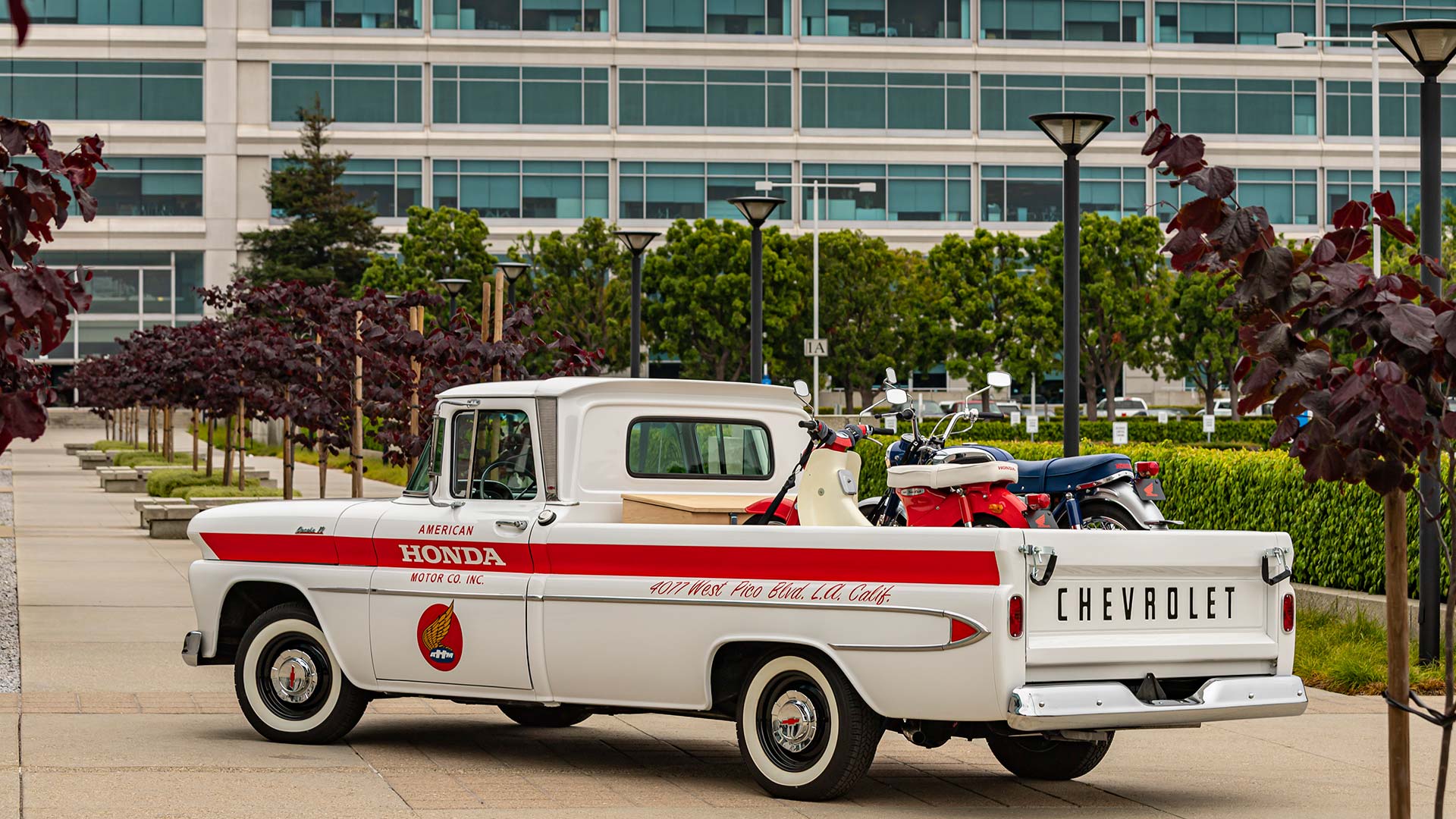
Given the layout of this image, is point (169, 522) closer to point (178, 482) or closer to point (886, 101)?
point (178, 482)

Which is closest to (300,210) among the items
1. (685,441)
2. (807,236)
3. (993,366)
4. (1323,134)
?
(807,236)

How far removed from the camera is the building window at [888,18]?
76.0 meters

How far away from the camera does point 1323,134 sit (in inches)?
3059

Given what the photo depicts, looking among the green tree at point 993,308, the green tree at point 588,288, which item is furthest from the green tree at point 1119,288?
the green tree at point 588,288

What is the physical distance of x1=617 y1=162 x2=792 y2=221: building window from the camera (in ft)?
246

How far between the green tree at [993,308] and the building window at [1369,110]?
25.1 m

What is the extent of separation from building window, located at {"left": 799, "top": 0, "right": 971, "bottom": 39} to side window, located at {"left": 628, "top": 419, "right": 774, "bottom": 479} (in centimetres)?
6722

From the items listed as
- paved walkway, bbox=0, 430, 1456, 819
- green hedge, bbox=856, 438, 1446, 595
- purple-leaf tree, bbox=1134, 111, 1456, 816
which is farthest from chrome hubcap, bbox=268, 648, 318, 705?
green hedge, bbox=856, 438, 1446, 595

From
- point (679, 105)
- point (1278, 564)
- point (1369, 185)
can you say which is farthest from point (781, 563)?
point (1369, 185)

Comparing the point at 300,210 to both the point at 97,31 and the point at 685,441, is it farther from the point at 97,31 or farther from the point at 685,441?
the point at 685,441

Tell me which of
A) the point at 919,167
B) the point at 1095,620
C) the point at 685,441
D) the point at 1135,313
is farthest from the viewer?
the point at 919,167

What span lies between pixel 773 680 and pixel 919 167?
69.2 meters

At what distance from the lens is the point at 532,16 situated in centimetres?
7506

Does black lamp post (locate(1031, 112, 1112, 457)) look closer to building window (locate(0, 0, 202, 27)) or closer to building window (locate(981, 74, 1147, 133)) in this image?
building window (locate(981, 74, 1147, 133))
